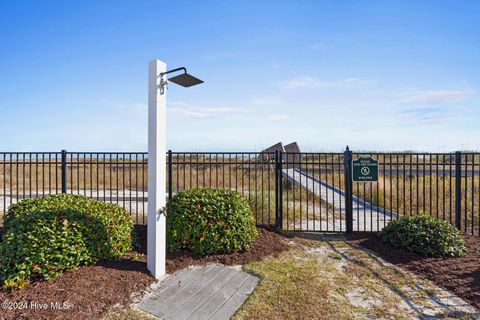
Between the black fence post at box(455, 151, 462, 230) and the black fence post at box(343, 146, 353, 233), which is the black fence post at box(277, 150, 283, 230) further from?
the black fence post at box(455, 151, 462, 230)

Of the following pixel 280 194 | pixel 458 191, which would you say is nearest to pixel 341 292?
pixel 280 194

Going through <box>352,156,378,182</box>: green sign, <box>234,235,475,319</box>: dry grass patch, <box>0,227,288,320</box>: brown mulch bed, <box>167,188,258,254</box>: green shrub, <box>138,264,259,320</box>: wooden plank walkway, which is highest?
<box>352,156,378,182</box>: green sign

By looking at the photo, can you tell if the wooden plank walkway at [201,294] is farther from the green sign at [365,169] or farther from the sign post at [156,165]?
the green sign at [365,169]

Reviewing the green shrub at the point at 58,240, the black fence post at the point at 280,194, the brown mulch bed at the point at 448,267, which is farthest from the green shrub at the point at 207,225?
the brown mulch bed at the point at 448,267

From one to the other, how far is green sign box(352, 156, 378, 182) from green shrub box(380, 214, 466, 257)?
1.29 meters

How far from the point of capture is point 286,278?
14.4ft

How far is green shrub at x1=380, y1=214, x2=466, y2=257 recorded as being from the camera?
547cm

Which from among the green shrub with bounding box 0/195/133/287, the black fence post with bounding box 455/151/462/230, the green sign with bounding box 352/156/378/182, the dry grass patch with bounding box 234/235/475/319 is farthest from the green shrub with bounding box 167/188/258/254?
the black fence post with bounding box 455/151/462/230

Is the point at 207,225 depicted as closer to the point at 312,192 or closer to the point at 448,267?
the point at 448,267

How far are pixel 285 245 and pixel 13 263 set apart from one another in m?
4.37

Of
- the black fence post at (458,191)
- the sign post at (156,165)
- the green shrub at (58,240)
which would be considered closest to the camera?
the green shrub at (58,240)

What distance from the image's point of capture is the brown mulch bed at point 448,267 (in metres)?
4.31

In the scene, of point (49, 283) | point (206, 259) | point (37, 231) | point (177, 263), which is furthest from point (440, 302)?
point (37, 231)

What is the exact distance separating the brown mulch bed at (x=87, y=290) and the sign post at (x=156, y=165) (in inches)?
10.7
